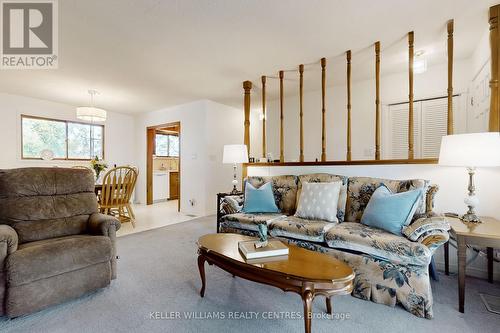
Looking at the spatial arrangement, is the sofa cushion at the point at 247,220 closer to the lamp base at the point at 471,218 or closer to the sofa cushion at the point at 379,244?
the sofa cushion at the point at 379,244

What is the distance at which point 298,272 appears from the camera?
1389 mm

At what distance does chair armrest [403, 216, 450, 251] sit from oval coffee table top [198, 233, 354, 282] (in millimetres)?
728

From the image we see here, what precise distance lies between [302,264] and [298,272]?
130 millimetres

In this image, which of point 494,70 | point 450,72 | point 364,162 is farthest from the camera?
point 364,162

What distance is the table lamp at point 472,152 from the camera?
1.89m

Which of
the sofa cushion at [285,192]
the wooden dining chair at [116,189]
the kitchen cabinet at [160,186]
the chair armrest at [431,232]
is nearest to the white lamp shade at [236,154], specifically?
the sofa cushion at [285,192]

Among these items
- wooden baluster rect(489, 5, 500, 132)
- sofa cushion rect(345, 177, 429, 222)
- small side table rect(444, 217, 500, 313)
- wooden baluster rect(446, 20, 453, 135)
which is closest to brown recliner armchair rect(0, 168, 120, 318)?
sofa cushion rect(345, 177, 429, 222)

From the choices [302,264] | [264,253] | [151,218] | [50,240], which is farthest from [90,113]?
[302,264]

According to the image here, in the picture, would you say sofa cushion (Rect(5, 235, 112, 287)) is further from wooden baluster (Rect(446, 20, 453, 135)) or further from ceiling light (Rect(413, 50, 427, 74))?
ceiling light (Rect(413, 50, 427, 74))

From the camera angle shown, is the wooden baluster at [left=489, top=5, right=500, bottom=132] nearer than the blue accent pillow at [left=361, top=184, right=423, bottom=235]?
No

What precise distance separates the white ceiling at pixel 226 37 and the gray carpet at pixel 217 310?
8.23 feet

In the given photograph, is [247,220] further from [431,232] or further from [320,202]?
[431,232]

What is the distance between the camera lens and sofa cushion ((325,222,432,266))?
5.67 ft

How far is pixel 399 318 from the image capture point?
1.66 m
